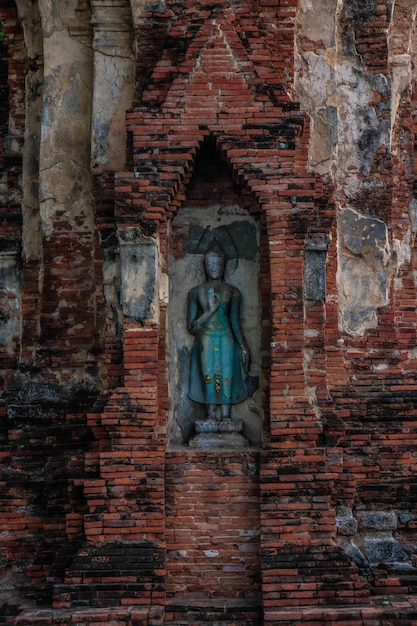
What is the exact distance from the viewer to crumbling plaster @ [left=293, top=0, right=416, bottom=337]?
11.0 m

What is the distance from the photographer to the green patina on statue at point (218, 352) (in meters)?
10.2

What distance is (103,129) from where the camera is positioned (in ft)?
35.2

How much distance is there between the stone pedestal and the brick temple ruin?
0.03m

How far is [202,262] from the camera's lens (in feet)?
34.5

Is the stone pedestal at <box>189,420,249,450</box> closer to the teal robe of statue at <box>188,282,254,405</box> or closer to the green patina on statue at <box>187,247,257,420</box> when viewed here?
the green patina on statue at <box>187,247,257,420</box>

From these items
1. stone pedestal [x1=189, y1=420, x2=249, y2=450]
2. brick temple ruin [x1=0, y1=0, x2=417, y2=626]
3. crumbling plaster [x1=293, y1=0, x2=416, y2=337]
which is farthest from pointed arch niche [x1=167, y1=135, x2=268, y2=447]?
crumbling plaster [x1=293, y1=0, x2=416, y2=337]

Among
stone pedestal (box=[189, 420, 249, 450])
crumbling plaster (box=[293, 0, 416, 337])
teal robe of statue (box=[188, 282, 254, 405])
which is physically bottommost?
stone pedestal (box=[189, 420, 249, 450])

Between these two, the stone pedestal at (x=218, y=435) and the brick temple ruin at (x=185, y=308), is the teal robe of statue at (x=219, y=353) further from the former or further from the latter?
the stone pedestal at (x=218, y=435)

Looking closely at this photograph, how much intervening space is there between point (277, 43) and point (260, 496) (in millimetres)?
4911

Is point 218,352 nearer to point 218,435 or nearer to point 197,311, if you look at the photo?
point 197,311

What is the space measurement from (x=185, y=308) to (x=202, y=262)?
544 mm

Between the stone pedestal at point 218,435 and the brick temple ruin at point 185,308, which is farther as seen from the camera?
the stone pedestal at point 218,435

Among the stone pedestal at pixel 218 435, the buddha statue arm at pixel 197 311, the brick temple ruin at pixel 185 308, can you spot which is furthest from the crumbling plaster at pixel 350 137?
the stone pedestal at pixel 218 435

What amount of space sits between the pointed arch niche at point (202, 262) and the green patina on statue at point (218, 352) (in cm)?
9
